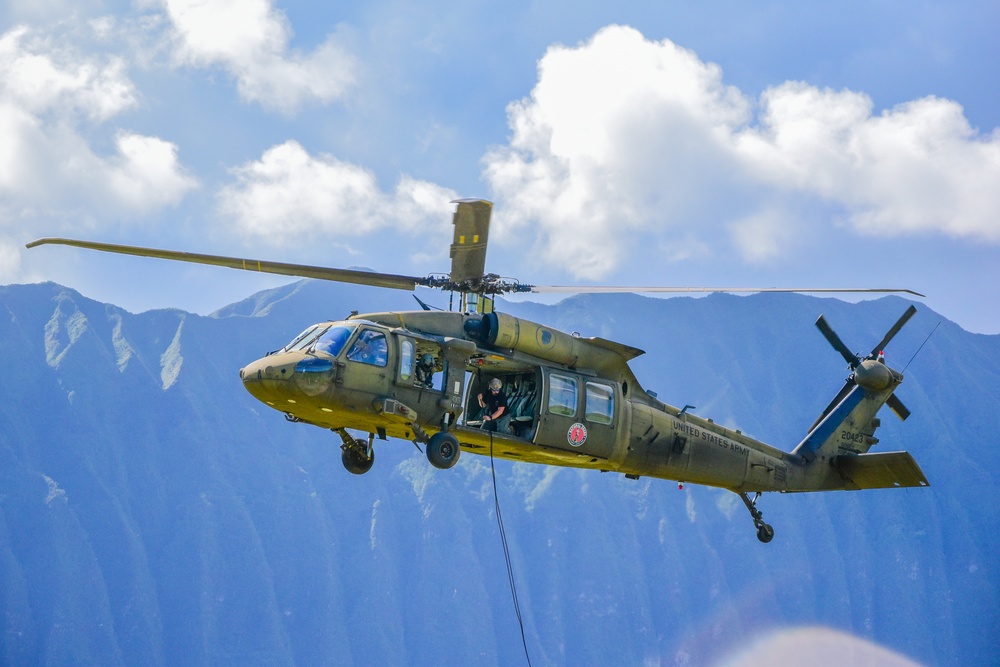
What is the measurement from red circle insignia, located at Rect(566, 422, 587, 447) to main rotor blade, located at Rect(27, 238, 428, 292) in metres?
4.24

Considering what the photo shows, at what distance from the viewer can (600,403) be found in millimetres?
23094

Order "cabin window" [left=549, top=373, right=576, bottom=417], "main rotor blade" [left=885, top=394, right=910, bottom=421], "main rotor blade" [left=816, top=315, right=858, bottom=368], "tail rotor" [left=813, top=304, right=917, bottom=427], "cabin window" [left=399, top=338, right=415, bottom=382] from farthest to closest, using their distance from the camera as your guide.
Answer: "main rotor blade" [left=885, top=394, right=910, bottom=421] < "tail rotor" [left=813, top=304, right=917, bottom=427] < "main rotor blade" [left=816, top=315, right=858, bottom=368] < "cabin window" [left=549, top=373, right=576, bottom=417] < "cabin window" [left=399, top=338, right=415, bottom=382]

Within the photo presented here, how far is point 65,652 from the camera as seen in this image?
103625 mm

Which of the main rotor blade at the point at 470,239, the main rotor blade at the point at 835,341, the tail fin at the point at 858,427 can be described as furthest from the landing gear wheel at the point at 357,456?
the main rotor blade at the point at 835,341

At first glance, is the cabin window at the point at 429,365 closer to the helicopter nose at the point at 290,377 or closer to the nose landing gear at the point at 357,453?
the helicopter nose at the point at 290,377

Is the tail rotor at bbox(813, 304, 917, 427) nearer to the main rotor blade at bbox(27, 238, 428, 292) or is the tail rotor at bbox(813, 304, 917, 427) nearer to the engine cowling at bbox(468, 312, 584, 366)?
the engine cowling at bbox(468, 312, 584, 366)

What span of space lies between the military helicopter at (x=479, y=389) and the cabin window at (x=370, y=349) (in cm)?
2

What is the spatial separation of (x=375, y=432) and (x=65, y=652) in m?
94.5

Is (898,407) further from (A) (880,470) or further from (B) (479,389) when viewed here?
(B) (479,389)

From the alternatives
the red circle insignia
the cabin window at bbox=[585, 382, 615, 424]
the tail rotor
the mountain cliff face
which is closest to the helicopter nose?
the red circle insignia

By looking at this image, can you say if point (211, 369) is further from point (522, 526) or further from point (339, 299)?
point (522, 526)

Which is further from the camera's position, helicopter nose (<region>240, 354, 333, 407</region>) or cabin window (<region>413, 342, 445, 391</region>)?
cabin window (<region>413, 342, 445, 391</region>)

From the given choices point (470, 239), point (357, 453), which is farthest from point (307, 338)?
point (470, 239)

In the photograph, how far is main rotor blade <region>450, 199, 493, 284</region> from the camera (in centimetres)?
2030
